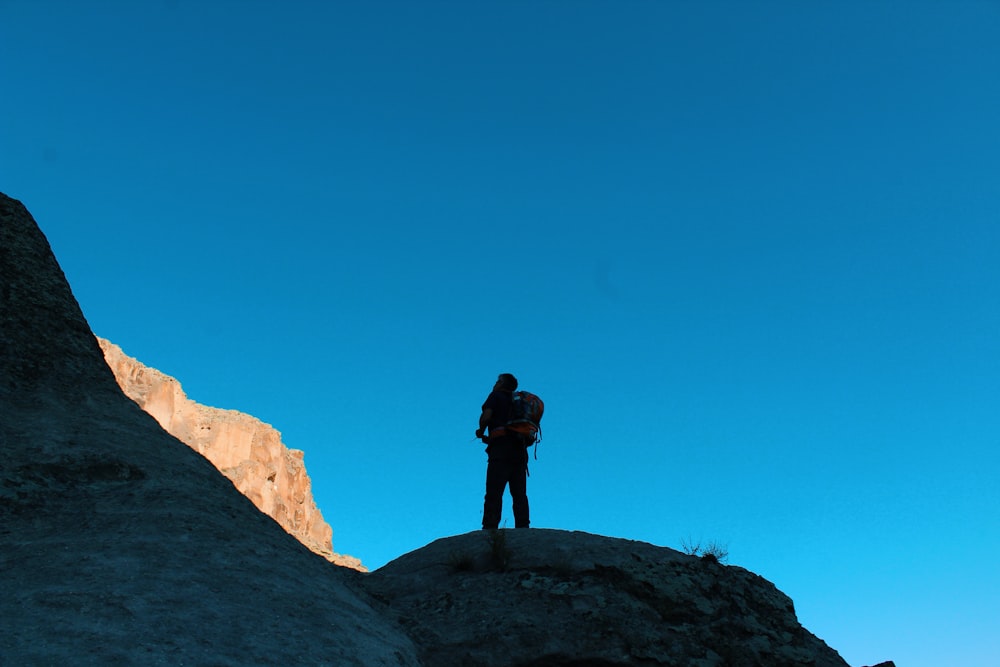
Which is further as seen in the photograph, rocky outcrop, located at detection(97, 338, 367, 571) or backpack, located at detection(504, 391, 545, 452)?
rocky outcrop, located at detection(97, 338, 367, 571)

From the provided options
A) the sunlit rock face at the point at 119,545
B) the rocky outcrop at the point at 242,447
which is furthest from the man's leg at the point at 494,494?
the rocky outcrop at the point at 242,447

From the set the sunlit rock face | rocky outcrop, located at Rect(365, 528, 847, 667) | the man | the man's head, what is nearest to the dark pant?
the man

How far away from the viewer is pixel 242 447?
95.1 meters

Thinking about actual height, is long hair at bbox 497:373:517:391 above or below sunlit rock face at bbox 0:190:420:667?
above

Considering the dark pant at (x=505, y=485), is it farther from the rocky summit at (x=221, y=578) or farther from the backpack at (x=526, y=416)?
the rocky summit at (x=221, y=578)

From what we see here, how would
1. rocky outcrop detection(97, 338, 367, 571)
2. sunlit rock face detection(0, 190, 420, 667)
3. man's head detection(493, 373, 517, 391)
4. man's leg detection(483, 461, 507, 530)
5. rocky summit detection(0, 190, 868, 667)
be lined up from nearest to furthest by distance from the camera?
sunlit rock face detection(0, 190, 420, 667), rocky summit detection(0, 190, 868, 667), man's leg detection(483, 461, 507, 530), man's head detection(493, 373, 517, 391), rocky outcrop detection(97, 338, 367, 571)

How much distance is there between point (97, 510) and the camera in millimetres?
6211

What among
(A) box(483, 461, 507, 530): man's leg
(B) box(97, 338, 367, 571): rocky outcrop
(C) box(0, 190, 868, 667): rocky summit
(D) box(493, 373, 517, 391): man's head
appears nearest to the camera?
(C) box(0, 190, 868, 667): rocky summit

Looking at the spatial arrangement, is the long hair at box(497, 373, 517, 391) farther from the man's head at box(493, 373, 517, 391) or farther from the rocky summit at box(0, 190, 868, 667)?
the rocky summit at box(0, 190, 868, 667)

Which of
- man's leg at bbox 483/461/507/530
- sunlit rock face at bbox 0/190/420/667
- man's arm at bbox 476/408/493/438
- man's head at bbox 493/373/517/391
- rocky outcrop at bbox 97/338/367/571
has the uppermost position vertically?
rocky outcrop at bbox 97/338/367/571

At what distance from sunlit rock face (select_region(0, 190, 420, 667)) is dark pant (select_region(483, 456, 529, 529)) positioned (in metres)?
2.58

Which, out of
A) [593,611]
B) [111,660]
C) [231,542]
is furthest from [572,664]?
[111,660]

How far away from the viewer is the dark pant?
33.6 feet

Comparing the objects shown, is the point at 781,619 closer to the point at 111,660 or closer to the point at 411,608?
the point at 411,608
